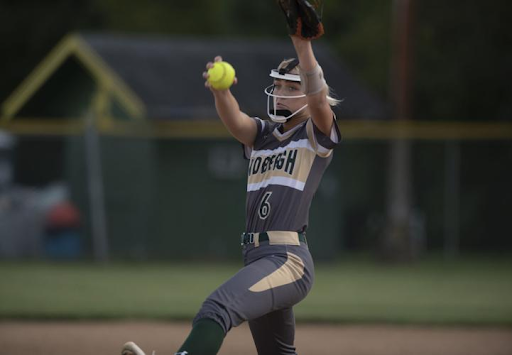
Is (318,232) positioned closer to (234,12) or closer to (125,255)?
(125,255)

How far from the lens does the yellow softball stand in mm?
4828

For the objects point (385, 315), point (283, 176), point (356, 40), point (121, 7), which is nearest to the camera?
point (283, 176)

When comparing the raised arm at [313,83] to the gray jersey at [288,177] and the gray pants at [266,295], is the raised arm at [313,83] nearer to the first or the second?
the gray jersey at [288,177]

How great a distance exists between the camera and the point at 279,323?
206 inches

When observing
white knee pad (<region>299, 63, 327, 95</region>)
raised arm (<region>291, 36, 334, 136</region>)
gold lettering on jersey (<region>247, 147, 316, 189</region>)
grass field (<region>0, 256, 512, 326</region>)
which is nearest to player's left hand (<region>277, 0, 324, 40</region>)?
raised arm (<region>291, 36, 334, 136</region>)

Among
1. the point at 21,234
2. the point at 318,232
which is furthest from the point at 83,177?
the point at 318,232

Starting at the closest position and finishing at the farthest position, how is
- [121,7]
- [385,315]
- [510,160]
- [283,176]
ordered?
1. [283,176]
2. [385,315]
3. [510,160]
4. [121,7]

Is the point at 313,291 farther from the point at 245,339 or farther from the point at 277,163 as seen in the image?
the point at 277,163

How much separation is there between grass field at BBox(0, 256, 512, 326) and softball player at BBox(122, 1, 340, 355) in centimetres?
507

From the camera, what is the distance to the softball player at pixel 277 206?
185 inches

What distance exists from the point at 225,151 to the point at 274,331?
1067 centimetres

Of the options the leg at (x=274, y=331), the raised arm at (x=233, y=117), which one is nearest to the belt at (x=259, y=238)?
the leg at (x=274, y=331)

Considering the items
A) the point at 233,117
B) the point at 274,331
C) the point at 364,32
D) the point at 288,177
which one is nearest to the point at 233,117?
the point at 233,117

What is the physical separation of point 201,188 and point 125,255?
5.24 ft
